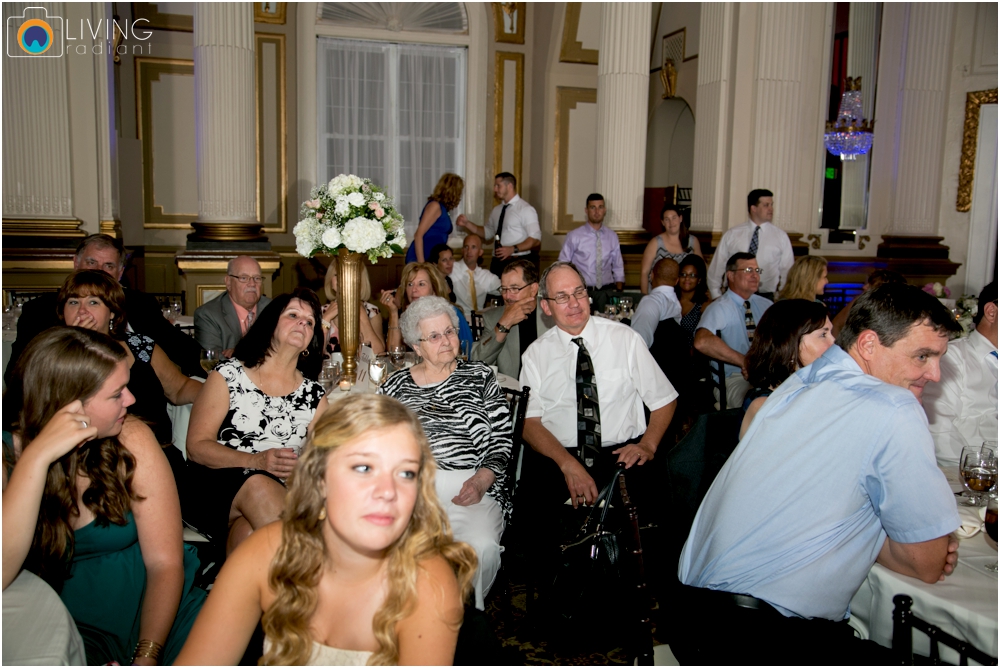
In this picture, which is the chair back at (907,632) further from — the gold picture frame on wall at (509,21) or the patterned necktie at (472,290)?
the gold picture frame on wall at (509,21)

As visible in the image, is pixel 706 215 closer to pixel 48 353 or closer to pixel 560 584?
pixel 560 584

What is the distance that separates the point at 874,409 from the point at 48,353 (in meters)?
1.78

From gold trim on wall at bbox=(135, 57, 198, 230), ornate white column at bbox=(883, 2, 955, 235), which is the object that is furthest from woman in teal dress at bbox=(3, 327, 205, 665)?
ornate white column at bbox=(883, 2, 955, 235)

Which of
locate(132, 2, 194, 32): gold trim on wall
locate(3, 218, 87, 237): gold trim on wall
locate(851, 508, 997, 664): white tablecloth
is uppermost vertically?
locate(132, 2, 194, 32): gold trim on wall

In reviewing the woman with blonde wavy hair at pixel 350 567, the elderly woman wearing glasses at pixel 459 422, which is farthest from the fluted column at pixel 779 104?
the woman with blonde wavy hair at pixel 350 567

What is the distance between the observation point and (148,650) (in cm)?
171

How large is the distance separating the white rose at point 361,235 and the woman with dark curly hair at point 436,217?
12.2 feet

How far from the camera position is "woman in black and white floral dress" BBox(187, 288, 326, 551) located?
2.53 meters

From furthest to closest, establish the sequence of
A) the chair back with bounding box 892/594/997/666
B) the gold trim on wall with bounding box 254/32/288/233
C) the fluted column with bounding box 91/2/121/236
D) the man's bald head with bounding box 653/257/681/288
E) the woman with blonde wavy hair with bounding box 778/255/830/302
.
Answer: the gold trim on wall with bounding box 254/32/288/233
the fluted column with bounding box 91/2/121/236
the man's bald head with bounding box 653/257/681/288
the woman with blonde wavy hair with bounding box 778/255/830/302
the chair back with bounding box 892/594/997/666

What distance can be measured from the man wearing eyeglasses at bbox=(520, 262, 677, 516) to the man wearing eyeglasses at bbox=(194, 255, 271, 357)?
65.8 inches

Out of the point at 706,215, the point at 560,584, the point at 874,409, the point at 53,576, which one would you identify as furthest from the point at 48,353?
the point at 706,215

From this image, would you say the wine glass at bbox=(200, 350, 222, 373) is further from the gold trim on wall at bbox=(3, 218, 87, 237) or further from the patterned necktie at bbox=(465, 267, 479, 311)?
the patterned necktie at bbox=(465, 267, 479, 311)

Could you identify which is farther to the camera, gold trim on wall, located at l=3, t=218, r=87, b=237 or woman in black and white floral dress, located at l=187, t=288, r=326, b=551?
gold trim on wall, located at l=3, t=218, r=87, b=237

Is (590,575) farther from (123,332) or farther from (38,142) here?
(38,142)
